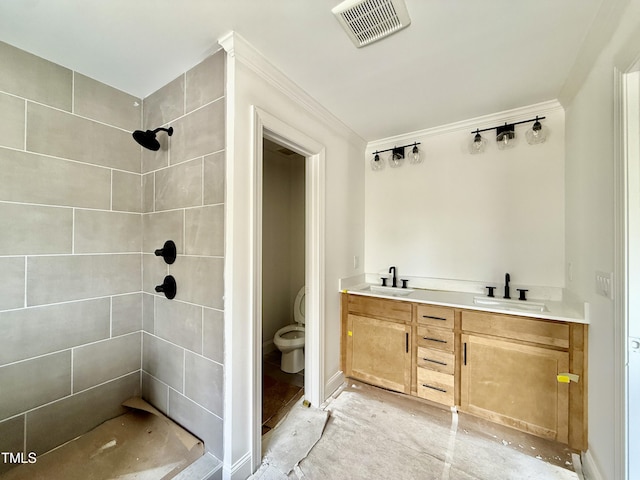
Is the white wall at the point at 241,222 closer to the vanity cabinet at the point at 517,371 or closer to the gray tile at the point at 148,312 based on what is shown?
the gray tile at the point at 148,312

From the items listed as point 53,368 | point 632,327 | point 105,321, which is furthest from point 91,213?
point 632,327

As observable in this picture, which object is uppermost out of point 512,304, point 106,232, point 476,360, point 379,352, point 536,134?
point 536,134

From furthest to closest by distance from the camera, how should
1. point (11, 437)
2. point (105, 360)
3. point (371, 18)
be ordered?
1. point (105, 360)
2. point (11, 437)
3. point (371, 18)

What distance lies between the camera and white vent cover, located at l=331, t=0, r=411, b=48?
1.06m

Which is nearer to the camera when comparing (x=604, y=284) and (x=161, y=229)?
(x=604, y=284)

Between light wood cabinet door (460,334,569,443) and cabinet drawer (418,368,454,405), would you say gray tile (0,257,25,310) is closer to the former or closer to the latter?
cabinet drawer (418,368,454,405)

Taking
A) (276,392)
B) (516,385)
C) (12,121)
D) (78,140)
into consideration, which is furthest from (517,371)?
(12,121)

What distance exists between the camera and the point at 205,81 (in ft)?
4.58

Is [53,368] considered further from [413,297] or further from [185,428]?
[413,297]

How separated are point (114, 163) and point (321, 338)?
6.30ft

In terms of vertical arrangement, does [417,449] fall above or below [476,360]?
below

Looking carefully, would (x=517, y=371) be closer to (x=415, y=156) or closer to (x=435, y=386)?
(x=435, y=386)

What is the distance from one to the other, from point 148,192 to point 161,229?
0.33 meters

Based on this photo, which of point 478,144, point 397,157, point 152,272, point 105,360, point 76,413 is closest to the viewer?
point 76,413
